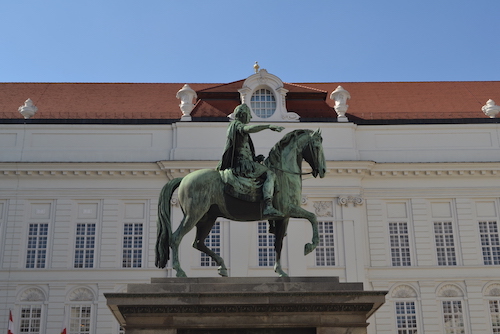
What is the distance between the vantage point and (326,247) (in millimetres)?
27750

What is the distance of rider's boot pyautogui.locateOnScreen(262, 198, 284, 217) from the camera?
10.9 m

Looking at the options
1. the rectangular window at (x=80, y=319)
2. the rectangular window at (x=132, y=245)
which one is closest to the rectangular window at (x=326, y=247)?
the rectangular window at (x=132, y=245)

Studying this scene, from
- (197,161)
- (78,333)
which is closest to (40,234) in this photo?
(78,333)

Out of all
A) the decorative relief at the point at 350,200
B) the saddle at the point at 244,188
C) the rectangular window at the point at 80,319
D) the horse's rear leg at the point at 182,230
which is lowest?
the horse's rear leg at the point at 182,230

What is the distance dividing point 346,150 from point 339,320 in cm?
1939

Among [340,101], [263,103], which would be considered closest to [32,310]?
[263,103]

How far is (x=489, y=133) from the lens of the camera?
29.8 m

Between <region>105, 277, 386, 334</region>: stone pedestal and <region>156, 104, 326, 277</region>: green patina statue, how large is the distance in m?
1.04

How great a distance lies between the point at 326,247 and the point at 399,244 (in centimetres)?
303

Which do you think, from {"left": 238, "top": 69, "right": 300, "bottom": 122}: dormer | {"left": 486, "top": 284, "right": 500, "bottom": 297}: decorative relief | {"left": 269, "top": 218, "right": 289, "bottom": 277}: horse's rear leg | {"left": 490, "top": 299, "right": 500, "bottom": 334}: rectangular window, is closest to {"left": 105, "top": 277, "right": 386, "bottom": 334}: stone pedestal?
{"left": 269, "top": 218, "right": 289, "bottom": 277}: horse's rear leg

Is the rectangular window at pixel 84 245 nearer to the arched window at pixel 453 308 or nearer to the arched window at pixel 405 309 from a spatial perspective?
the arched window at pixel 405 309

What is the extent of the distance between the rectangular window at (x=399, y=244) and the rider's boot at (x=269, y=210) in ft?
59.7

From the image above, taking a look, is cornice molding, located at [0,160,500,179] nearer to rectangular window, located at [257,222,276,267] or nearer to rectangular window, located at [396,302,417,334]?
rectangular window, located at [257,222,276,267]

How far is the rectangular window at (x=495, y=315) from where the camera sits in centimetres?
2697
